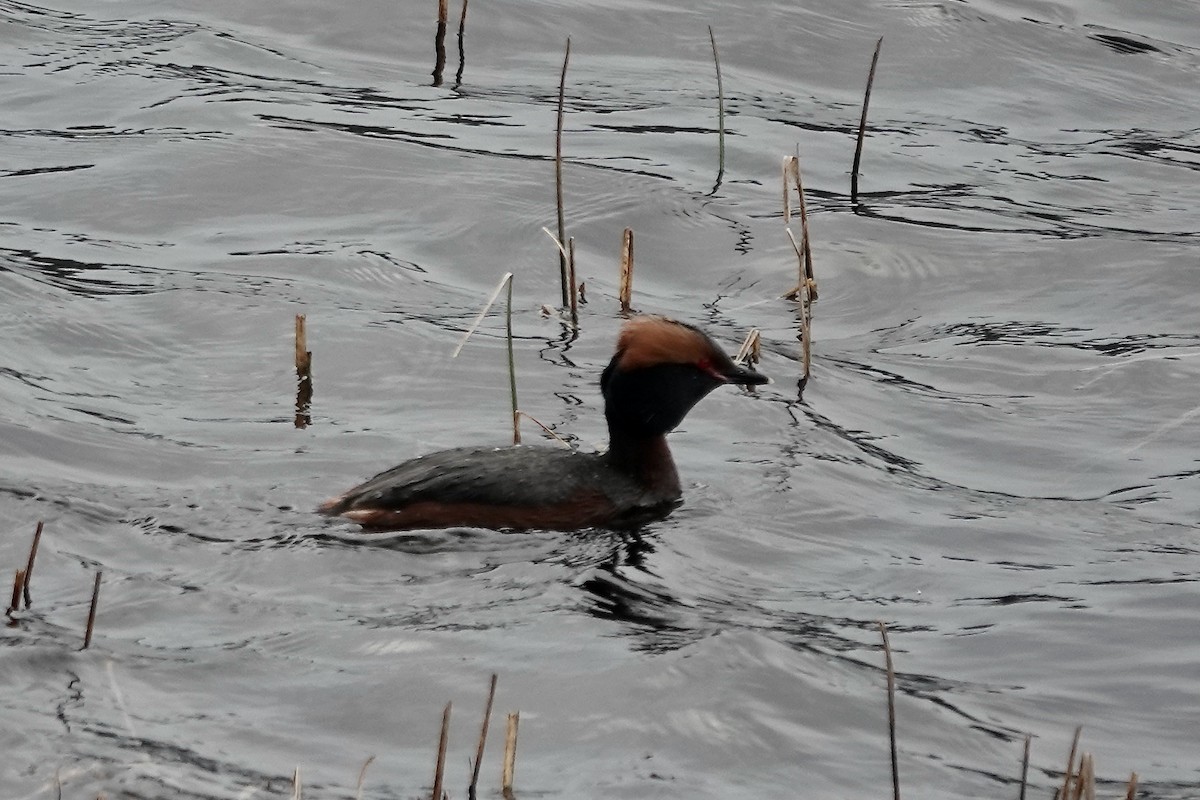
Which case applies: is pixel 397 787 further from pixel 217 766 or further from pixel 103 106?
pixel 103 106

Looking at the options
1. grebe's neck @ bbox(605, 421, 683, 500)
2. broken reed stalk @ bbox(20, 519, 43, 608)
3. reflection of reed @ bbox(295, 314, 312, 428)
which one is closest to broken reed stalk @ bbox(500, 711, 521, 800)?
broken reed stalk @ bbox(20, 519, 43, 608)

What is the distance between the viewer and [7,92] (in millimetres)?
13992

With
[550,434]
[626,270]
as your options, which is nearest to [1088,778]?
[550,434]

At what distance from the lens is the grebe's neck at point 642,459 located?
8.35 m

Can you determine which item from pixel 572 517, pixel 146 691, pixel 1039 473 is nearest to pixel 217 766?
pixel 146 691

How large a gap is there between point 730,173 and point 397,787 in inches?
319

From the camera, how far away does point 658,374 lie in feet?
27.2

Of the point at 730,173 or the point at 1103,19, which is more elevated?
the point at 1103,19

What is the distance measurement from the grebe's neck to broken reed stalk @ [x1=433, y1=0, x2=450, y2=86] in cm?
682

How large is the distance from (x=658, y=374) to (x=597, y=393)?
4.75 ft

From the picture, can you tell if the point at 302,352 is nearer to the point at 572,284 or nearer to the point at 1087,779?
the point at 572,284

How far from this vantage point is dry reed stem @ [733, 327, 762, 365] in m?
9.71

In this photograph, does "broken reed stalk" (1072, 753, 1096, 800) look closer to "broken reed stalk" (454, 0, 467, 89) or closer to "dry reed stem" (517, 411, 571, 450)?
"dry reed stem" (517, 411, 571, 450)

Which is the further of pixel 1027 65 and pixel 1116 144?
pixel 1027 65
